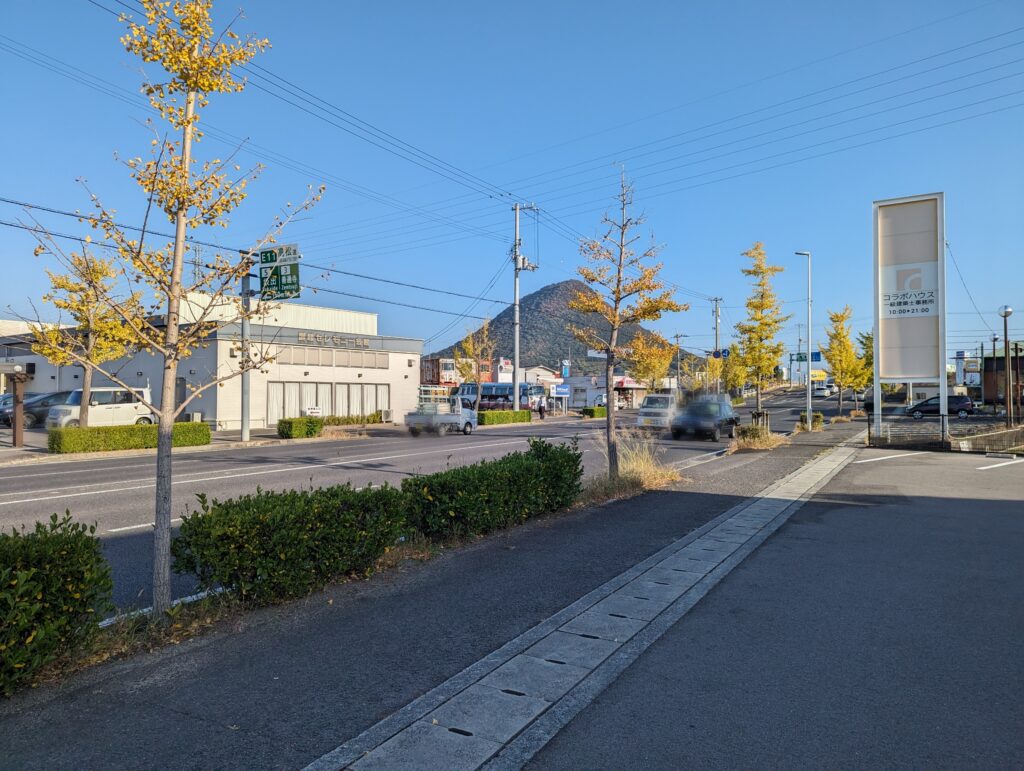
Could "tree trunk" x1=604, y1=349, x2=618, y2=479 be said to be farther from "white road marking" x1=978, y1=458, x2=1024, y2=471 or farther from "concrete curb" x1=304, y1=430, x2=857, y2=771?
"white road marking" x1=978, y1=458, x2=1024, y2=471

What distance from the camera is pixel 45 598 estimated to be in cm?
389

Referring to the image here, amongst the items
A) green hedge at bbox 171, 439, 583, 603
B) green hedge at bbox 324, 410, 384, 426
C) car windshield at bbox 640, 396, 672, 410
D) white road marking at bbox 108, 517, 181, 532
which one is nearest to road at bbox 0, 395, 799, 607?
white road marking at bbox 108, 517, 181, 532

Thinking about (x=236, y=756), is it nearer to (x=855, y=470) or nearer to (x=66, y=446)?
(x=855, y=470)

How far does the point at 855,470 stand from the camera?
1642 centimetres

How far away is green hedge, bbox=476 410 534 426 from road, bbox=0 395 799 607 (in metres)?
13.3

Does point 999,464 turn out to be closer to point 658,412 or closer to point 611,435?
point 611,435

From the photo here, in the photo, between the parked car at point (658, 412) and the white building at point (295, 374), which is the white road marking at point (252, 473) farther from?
the white building at point (295, 374)

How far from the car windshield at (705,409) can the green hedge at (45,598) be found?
2496 cm

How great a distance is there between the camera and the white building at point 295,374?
3294 centimetres

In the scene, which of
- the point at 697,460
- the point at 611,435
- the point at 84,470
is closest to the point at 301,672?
the point at 611,435

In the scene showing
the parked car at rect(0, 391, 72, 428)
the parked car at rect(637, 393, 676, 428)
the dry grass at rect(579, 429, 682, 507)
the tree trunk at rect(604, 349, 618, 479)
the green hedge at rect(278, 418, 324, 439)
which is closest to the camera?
the dry grass at rect(579, 429, 682, 507)

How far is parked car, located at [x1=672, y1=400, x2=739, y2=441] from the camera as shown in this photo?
27.1m

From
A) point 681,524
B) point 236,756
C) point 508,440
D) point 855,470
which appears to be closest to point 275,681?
point 236,756

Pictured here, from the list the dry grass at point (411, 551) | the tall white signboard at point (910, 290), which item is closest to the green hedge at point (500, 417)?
the tall white signboard at point (910, 290)
